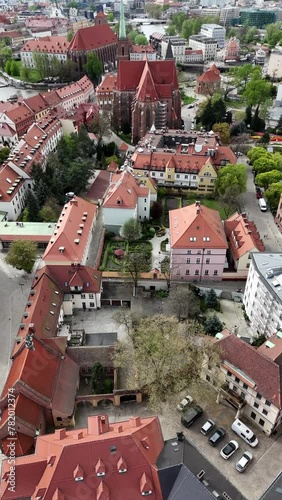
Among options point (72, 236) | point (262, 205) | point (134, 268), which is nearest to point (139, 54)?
point (262, 205)

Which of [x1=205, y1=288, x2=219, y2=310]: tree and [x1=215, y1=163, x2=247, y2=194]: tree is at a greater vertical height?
[x1=215, y1=163, x2=247, y2=194]: tree

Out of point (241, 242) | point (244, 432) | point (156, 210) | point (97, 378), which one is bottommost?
point (244, 432)

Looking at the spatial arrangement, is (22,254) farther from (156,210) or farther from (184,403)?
(184,403)

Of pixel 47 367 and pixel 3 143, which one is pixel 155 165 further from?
pixel 47 367

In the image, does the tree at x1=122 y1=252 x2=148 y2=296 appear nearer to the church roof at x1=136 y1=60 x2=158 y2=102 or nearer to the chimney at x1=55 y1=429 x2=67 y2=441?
the chimney at x1=55 y1=429 x2=67 y2=441

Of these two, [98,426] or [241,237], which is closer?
[98,426]

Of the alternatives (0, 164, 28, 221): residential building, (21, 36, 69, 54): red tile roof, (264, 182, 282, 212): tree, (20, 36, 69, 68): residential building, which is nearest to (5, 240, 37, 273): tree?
(0, 164, 28, 221): residential building

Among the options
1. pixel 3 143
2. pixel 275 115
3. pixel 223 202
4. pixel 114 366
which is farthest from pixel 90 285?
pixel 275 115
